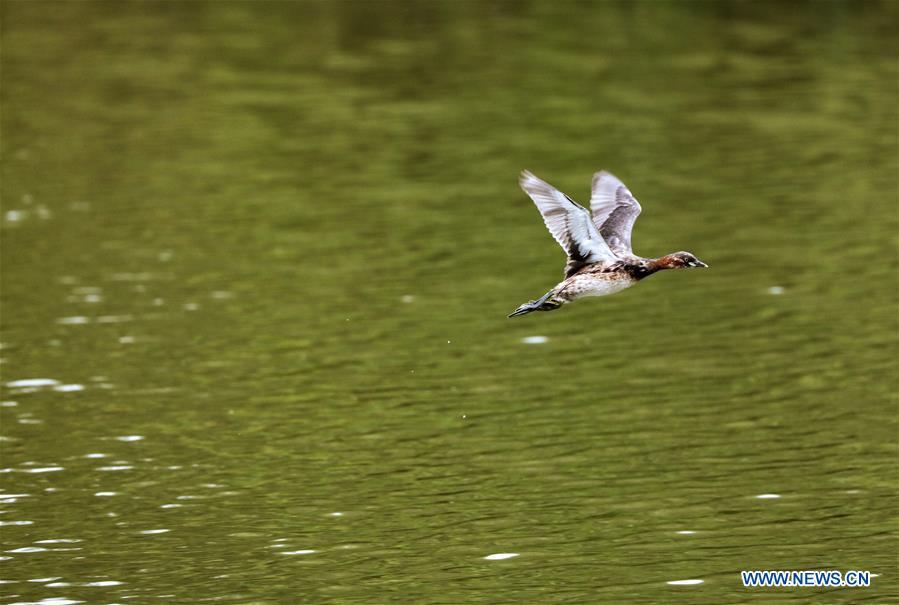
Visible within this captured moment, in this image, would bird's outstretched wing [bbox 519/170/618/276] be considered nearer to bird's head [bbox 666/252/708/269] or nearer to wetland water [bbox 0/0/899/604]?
bird's head [bbox 666/252/708/269]

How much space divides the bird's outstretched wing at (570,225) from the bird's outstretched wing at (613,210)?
28.2 inches

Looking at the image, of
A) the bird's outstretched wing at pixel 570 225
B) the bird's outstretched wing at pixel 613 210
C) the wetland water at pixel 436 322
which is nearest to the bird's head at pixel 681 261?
the bird's outstretched wing at pixel 570 225

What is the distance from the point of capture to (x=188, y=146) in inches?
1845

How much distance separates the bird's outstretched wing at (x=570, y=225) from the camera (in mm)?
19406

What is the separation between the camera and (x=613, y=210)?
21.0 meters

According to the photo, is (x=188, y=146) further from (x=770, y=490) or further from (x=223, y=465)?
(x=770, y=490)

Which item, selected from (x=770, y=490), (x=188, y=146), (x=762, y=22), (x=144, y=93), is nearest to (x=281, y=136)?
(x=188, y=146)

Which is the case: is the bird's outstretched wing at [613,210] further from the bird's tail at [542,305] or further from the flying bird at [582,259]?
the bird's tail at [542,305]

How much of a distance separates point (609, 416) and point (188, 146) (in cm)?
2211

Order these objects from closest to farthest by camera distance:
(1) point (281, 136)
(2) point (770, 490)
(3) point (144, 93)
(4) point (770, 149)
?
1. (2) point (770, 490)
2. (4) point (770, 149)
3. (1) point (281, 136)
4. (3) point (144, 93)

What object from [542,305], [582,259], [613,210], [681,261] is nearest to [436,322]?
[613,210]

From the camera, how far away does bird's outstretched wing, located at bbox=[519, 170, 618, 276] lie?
19.4m

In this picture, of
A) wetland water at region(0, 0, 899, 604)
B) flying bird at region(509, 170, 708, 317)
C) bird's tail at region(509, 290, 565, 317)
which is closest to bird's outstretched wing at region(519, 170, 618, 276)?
flying bird at region(509, 170, 708, 317)

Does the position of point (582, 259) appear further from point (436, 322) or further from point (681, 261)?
point (436, 322)
